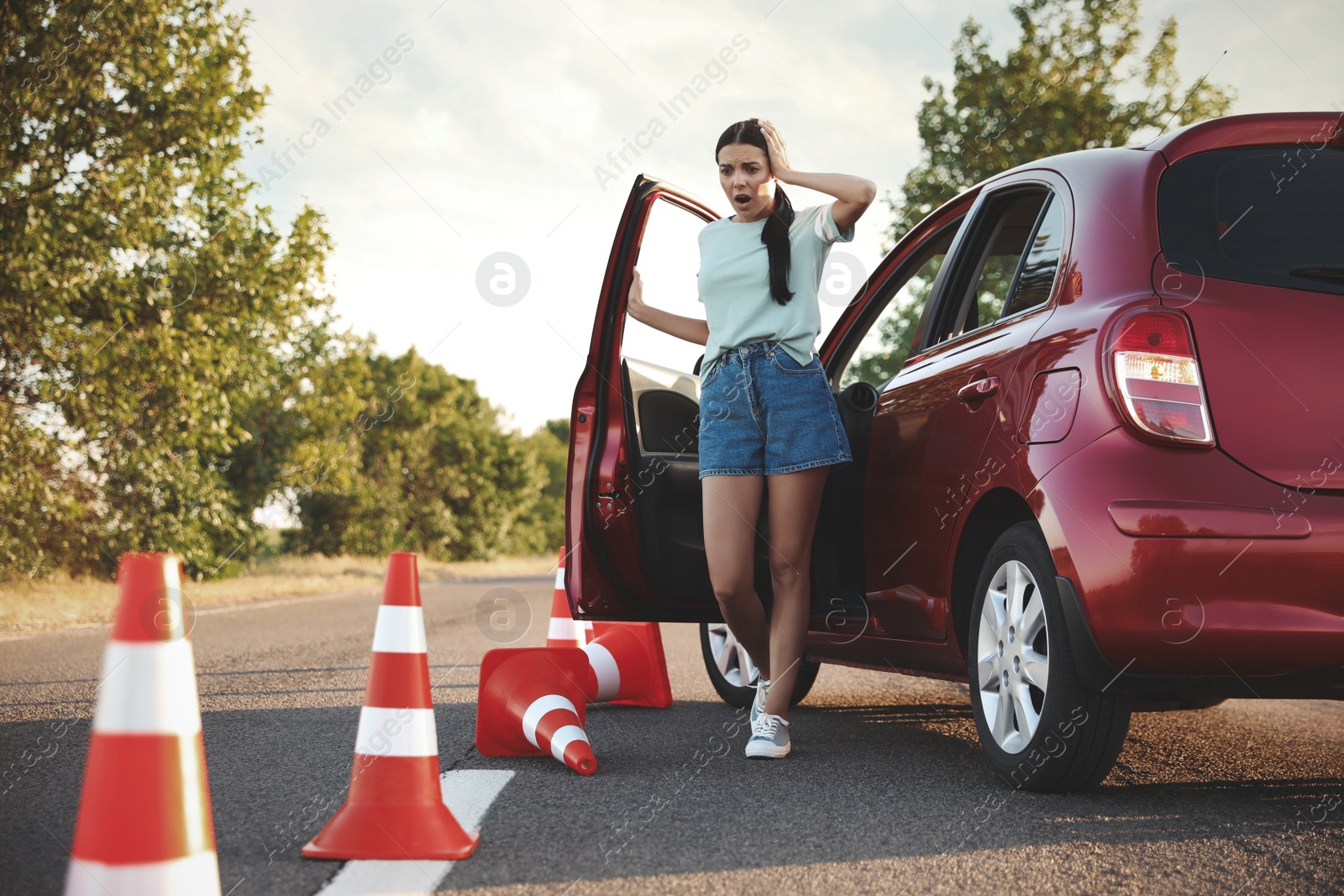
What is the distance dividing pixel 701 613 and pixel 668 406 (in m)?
1.08

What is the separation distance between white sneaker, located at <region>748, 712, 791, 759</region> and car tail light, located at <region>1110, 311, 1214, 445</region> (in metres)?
1.68

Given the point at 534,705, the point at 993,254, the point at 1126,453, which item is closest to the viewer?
the point at 1126,453

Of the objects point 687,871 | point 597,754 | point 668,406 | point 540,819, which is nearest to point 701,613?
point 597,754

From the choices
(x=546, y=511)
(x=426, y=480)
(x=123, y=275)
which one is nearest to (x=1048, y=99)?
(x=123, y=275)

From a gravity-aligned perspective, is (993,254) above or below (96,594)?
above

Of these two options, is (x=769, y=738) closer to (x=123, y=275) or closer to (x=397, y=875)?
(x=397, y=875)

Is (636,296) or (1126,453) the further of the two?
(636,296)

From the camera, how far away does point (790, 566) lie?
396 cm

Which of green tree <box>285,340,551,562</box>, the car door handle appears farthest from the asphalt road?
green tree <box>285,340,551,562</box>

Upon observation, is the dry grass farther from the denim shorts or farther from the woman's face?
the woman's face

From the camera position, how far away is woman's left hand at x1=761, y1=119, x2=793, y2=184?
3902mm

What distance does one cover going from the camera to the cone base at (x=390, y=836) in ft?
8.50

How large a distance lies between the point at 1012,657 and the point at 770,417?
1.16 m

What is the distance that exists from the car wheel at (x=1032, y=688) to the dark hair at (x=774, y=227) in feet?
3.80
